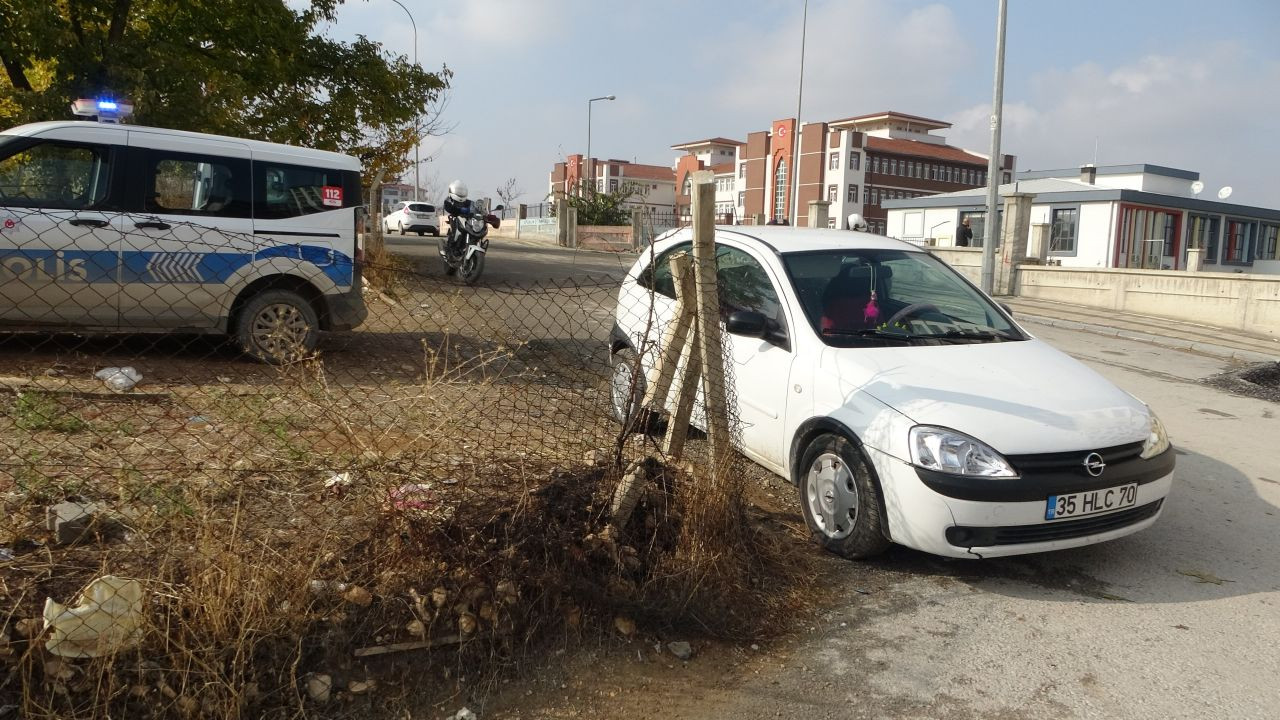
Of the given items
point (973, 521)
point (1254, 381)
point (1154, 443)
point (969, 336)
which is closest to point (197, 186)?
point (969, 336)

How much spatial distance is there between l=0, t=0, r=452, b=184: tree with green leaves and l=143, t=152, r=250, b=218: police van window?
17.4 ft

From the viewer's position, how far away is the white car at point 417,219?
38.8 meters

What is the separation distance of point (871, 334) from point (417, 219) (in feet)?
119

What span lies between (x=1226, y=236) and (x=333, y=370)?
43278 millimetres

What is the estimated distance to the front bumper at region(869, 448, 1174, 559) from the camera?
394cm

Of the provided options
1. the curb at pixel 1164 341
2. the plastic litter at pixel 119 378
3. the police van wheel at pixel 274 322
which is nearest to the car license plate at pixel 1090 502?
the plastic litter at pixel 119 378

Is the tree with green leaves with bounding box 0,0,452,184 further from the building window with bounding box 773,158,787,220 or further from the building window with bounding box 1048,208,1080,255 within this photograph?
the building window with bounding box 773,158,787,220

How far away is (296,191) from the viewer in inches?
308

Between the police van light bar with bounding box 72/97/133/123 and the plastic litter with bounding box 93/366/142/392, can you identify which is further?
the police van light bar with bounding box 72/97/133/123

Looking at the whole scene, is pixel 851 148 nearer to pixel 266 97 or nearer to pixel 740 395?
pixel 266 97

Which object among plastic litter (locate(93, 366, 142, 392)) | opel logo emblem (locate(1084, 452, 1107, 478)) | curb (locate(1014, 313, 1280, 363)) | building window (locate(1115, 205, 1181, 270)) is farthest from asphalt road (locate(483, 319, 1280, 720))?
building window (locate(1115, 205, 1181, 270))

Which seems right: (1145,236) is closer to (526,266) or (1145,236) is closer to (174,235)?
(526,266)

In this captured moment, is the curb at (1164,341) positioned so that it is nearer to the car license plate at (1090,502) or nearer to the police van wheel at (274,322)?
the car license plate at (1090,502)

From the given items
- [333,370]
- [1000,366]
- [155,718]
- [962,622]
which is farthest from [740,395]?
[333,370]
